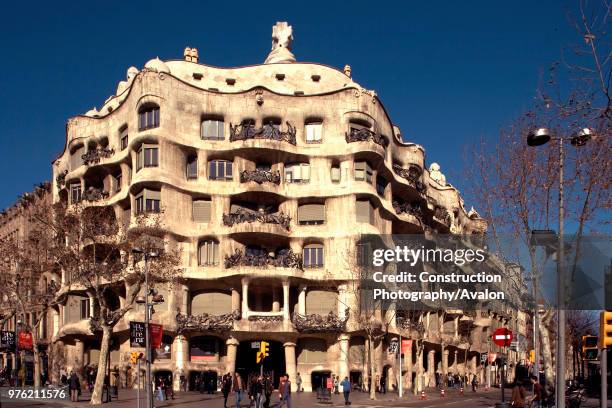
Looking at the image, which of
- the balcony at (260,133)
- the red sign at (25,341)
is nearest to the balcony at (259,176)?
the balcony at (260,133)

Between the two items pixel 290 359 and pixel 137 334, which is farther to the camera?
pixel 290 359

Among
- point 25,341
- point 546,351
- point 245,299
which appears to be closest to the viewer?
point 546,351

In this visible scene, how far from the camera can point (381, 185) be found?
62.2 m

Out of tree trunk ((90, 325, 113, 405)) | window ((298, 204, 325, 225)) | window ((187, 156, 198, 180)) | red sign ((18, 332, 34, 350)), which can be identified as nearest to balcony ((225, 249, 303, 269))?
window ((298, 204, 325, 225))

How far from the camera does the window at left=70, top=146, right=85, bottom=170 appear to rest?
210ft

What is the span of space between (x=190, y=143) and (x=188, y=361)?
50.4 ft

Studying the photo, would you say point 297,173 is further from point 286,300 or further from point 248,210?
point 286,300

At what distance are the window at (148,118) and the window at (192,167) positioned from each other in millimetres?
3621

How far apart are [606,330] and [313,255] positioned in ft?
138

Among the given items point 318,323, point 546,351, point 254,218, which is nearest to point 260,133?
point 254,218

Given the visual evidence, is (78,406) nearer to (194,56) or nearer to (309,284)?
(309,284)

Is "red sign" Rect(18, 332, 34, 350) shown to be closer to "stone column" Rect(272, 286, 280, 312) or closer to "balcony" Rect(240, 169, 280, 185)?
"stone column" Rect(272, 286, 280, 312)

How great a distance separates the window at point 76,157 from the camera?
6412 centimetres

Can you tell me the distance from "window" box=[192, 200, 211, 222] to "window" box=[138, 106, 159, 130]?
6.26m
